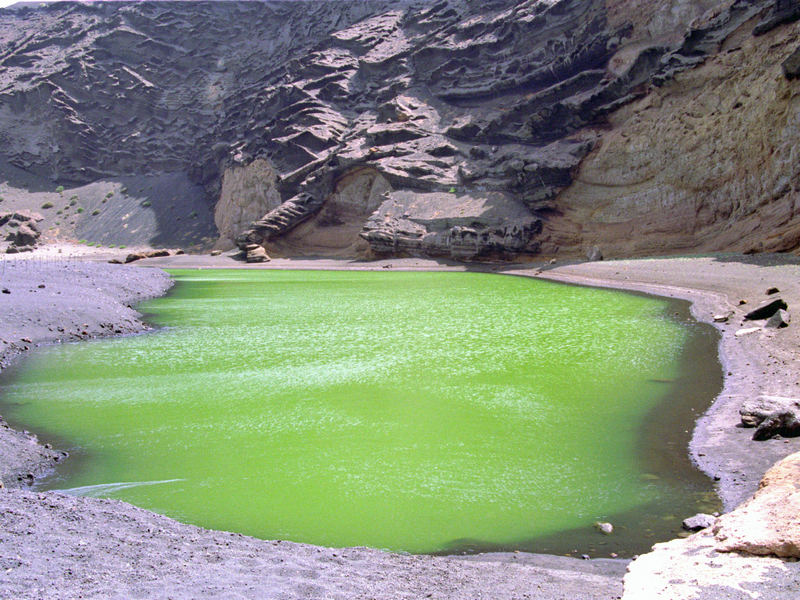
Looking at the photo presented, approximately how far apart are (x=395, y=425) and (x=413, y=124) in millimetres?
44609

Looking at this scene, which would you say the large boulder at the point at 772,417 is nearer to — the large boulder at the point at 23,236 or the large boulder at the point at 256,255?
the large boulder at the point at 256,255

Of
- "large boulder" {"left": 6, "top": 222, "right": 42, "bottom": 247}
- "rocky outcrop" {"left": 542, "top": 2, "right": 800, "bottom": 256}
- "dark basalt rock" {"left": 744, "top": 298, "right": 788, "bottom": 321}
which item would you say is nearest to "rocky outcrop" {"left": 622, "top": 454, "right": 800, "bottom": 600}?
"dark basalt rock" {"left": 744, "top": 298, "right": 788, "bottom": 321}

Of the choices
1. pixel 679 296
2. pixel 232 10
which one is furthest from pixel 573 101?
pixel 232 10

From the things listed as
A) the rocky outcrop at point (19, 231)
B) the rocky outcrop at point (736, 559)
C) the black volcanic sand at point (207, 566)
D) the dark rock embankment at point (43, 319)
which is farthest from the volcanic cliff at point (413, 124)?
the dark rock embankment at point (43, 319)

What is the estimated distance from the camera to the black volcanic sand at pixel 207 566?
13.4 ft

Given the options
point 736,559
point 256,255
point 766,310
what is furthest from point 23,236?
point 736,559

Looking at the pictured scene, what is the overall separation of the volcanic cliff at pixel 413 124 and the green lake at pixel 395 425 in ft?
52.8

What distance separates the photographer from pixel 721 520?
15.6 ft

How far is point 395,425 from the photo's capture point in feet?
28.8

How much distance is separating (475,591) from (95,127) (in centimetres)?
8266

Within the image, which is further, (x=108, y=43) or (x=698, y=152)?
(x=108, y=43)

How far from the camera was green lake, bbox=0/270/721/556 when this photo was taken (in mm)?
5969

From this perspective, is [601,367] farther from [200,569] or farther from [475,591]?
[200,569]

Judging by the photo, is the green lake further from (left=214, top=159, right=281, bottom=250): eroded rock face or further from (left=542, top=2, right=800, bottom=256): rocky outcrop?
(left=214, top=159, right=281, bottom=250): eroded rock face
